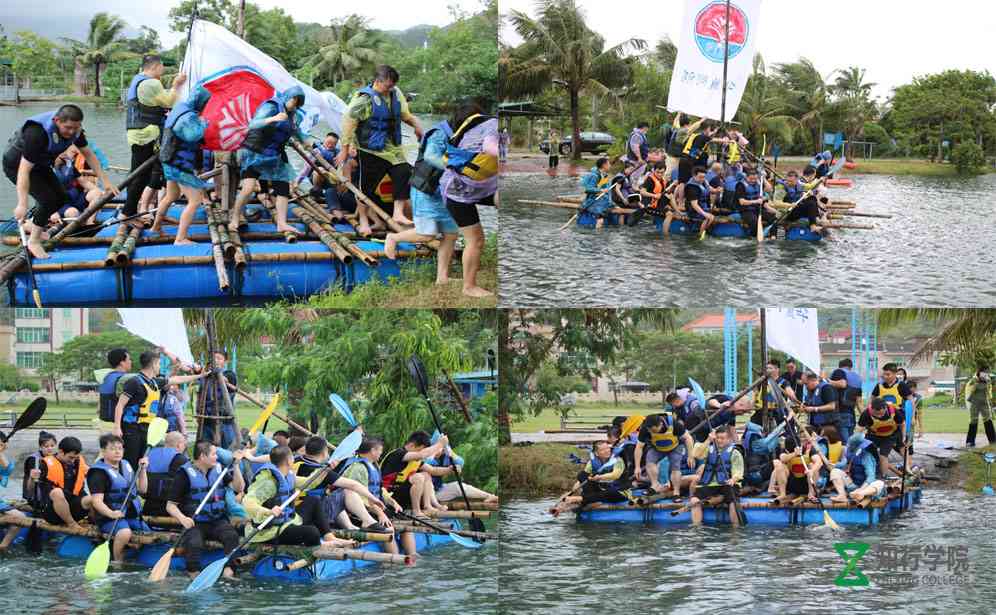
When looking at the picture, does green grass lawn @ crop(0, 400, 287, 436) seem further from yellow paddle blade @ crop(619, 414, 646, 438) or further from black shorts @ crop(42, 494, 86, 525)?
yellow paddle blade @ crop(619, 414, 646, 438)

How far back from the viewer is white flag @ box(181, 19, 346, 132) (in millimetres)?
6824

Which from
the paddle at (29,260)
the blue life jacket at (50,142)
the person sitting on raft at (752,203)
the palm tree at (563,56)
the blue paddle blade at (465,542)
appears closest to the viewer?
the paddle at (29,260)

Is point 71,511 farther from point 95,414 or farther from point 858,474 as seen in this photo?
point 858,474

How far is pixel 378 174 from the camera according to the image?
696cm

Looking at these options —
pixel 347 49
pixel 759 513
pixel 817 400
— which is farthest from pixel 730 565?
pixel 347 49

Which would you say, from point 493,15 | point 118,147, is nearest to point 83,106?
point 118,147

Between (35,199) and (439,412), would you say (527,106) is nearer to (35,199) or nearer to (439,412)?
(439,412)

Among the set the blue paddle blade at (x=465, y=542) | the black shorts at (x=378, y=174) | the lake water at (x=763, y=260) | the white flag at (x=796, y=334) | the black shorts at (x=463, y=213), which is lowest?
the blue paddle blade at (x=465, y=542)

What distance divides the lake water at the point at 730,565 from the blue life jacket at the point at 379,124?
2281 mm

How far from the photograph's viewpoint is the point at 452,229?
686cm

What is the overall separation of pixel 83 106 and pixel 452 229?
6.40 feet

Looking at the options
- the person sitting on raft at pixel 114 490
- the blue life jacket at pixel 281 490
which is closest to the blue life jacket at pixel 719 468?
the blue life jacket at pixel 281 490

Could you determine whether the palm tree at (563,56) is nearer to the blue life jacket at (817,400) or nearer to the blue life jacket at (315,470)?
the blue life jacket at (817,400)

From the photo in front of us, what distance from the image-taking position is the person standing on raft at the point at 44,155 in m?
6.76
